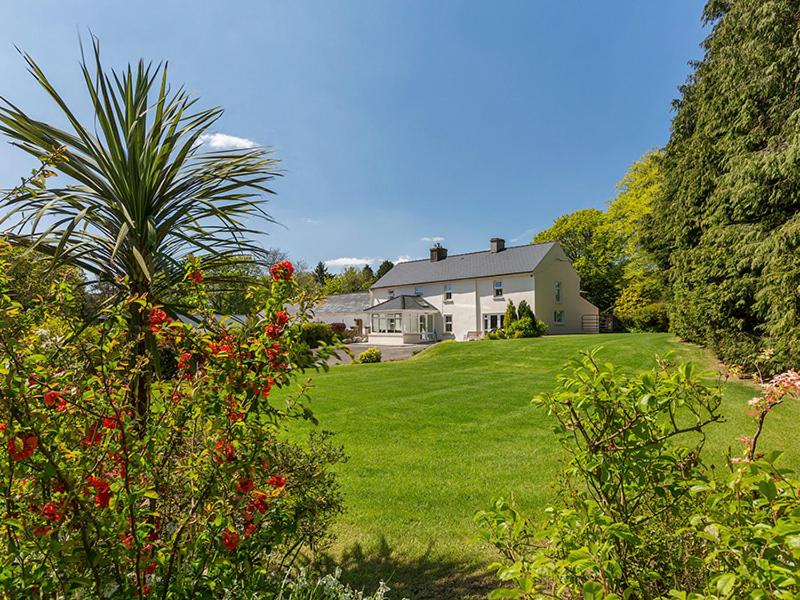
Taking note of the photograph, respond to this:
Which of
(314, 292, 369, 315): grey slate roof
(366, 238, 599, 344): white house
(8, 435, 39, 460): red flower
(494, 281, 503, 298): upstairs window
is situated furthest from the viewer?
(314, 292, 369, 315): grey slate roof

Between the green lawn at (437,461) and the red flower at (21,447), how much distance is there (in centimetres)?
247

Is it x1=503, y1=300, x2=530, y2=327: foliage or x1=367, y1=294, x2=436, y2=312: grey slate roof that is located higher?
x1=367, y1=294, x2=436, y2=312: grey slate roof

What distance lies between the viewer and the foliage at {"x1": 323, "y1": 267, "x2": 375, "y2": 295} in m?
66.2

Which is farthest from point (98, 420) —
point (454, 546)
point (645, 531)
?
point (454, 546)

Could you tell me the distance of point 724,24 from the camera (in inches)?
507

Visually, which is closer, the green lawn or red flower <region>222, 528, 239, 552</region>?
red flower <region>222, 528, 239, 552</region>

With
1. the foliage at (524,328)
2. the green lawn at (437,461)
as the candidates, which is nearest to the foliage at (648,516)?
the green lawn at (437,461)

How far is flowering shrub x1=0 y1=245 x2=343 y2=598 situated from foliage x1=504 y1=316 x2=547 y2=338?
25371 millimetres

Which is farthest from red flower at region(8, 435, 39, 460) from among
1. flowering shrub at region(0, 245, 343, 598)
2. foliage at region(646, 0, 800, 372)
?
foliage at region(646, 0, 800, 372)

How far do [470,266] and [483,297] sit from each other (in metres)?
3.12

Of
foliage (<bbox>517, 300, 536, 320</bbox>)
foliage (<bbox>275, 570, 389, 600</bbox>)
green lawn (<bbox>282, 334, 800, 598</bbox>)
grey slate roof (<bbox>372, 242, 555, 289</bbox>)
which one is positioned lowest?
green lawn (<bbox>282, 334, 800, 598</bbox>)

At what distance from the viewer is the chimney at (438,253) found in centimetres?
3759

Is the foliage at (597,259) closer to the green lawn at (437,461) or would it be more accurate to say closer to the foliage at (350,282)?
the green lawn at (437,461)

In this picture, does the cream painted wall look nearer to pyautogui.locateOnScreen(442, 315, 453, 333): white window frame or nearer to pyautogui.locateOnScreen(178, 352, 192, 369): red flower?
pyautogui.locateOnScreen(442, 315, 453, 333): white window frame
